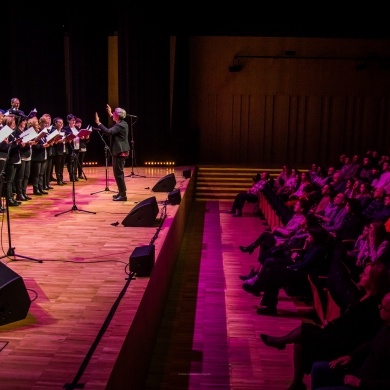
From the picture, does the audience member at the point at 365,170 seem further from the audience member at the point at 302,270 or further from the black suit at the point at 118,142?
the audience member at the point at 302,270

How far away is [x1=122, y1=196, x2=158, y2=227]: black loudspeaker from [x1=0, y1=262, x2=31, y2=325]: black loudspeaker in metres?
3.12

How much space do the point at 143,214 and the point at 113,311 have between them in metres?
3.26

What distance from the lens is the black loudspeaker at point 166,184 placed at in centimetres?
1012

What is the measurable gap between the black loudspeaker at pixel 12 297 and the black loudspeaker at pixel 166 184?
19.7ft

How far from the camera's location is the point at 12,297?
4.13 meters

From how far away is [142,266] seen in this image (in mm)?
5008

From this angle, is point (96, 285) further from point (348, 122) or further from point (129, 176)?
point (348, 122)

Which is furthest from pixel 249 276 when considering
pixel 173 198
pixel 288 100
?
pixel 288 100

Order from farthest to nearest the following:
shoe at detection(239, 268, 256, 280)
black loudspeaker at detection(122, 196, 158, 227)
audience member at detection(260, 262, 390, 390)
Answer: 1. black loudspeaker at detection(122, 196, 158, 227)
2. shoe at detection(239, 268, 256, 280)
3. audience member at detection(260, 262, 390, 390)

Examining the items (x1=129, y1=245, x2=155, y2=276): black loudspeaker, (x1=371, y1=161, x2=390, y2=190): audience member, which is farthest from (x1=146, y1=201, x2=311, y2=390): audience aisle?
(x1=371, y1=161, x2=390, y2=190): audience member

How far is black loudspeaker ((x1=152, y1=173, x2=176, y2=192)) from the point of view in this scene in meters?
10.1

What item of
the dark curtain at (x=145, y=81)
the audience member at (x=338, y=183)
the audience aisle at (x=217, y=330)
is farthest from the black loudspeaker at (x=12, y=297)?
→ the dark curtain at (x=145, y=81)

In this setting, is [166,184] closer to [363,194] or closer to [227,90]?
[363,194]

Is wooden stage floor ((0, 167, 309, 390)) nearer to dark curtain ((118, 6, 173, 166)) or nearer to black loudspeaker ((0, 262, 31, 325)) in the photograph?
black loudspeaker ((0, 262, 31, 325))
